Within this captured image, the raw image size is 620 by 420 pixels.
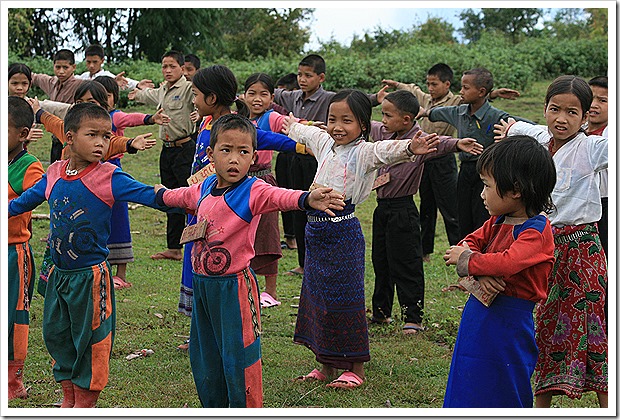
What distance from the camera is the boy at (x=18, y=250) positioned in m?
4.55

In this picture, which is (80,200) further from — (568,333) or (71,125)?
(568,333)

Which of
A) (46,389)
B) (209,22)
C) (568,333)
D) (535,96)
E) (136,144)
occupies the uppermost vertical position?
(209,22)

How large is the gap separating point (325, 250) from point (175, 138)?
3974 millimetres

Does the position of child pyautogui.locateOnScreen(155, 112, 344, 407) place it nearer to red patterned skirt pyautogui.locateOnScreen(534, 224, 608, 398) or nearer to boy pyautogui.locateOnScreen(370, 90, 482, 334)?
red patterned skirt pyautogui.locateOnScreen(534, 224, 608, 398)

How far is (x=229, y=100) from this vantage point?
531cm

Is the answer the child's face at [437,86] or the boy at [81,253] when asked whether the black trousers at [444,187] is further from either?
the boy at [81,253]

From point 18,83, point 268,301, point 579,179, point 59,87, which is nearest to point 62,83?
point 59,87

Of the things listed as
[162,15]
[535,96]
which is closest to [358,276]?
[535,96]

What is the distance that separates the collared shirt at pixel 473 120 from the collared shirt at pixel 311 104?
1.06 m

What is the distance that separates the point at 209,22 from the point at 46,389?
2543 cm

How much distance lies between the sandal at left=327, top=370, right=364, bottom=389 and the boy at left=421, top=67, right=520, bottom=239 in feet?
8.70

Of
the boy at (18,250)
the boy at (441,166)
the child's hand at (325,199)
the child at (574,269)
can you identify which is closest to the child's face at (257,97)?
the boy at (441,166)

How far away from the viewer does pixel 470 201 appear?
7.28 meters

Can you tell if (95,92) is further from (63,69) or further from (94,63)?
(94,63)
